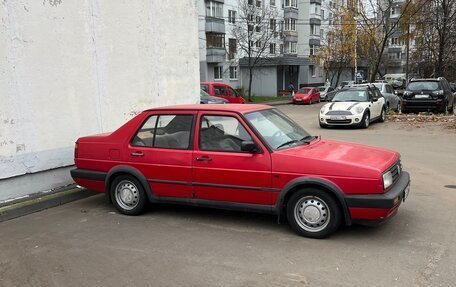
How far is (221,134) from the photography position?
557 centimetres

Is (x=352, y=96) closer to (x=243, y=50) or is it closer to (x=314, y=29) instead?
(x=243, y=50)

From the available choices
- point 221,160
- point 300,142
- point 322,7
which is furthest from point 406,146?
point 322,7

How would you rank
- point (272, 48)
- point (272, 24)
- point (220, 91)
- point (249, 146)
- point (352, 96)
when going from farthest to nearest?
point (272, 48) < point (272, 24) < point (220, 91) < point (352, 96) < point (249, 146)

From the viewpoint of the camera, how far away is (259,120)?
18.4 ft

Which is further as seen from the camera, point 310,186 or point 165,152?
point 165,152

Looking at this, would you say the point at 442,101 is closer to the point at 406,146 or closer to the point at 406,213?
the point at 406,146

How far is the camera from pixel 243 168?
5238 mm

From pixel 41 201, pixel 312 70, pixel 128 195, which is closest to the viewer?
pixel 128 195

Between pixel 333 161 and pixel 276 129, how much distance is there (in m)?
1.00

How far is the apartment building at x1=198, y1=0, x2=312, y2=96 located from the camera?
43656mm

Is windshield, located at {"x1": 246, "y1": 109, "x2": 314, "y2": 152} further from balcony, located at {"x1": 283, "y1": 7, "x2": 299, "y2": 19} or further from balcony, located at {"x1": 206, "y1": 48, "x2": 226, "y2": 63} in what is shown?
balcony, located at {"x1": 283, "y1": 7, "x2": 299, "y2": 19}

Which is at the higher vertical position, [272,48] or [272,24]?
[272,24]

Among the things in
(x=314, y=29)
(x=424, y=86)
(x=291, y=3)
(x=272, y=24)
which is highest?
(x=291, y=3)

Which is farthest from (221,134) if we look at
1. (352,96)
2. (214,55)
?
(214,55)
